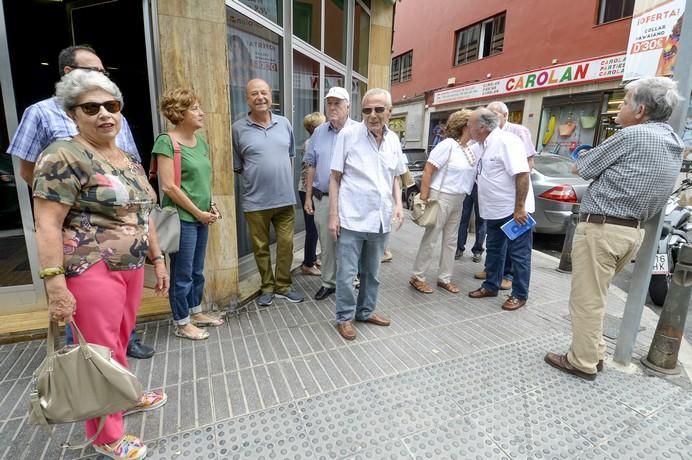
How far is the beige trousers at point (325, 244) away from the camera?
3.88 m

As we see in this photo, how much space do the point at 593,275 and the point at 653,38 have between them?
11501 millimetres

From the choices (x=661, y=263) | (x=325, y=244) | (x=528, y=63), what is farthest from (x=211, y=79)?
(x=528, y=63)

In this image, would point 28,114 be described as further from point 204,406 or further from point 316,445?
point 316,445

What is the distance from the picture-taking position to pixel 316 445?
2.03m

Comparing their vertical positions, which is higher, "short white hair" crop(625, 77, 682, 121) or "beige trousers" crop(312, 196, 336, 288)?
"short white hair" crop(625, 77, 682, 121)

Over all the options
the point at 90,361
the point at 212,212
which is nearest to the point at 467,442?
the point at 90,361

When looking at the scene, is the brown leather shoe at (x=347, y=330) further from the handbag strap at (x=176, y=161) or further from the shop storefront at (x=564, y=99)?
the shop storefront at (x=564, y=99)

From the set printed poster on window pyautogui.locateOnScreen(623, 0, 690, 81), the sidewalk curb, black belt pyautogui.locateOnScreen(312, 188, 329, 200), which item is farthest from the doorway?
printed poster on window pyautogui.locateOnScreen(623, 0, 690, 81)

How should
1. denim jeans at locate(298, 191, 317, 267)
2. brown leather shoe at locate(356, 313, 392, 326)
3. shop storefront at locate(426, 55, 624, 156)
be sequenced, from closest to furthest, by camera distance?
1. brown leather shoe at locate(356, 313, 392, 326)
2. denim jeans at locate(298, 191, 317, 267)
3. shop storefront at locate(426, 55, 624, 156)

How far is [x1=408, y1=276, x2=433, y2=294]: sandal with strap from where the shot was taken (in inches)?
165

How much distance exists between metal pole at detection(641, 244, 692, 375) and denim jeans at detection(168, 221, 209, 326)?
3445 mm

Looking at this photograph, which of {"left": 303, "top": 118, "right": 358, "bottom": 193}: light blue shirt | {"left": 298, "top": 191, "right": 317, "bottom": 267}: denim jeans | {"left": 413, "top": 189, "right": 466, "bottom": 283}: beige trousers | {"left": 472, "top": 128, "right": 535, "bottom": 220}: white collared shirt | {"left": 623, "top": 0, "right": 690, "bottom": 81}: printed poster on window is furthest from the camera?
{"left": 623, "top": 0, "right": 690, "bottom": 81}: printed poster on window

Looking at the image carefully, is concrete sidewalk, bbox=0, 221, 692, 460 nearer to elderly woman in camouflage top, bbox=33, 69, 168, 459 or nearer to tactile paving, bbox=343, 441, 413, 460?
tactile paving, bbox=343, 441, 413, 460

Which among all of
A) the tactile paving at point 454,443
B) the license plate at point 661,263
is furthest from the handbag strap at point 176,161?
the license plate at point 661,263
